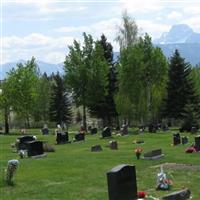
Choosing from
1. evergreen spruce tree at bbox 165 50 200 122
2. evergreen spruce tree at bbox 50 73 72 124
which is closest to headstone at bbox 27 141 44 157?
evergreen spruce tree at bbox 165 50 200 122

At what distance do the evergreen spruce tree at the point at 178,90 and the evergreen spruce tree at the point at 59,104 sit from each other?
24.7 meters

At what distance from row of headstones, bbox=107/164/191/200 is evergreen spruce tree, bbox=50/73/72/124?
7111 cm

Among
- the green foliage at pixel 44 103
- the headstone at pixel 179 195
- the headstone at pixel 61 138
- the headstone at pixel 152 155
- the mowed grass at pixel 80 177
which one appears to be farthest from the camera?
the green foliage at pixel 44 103

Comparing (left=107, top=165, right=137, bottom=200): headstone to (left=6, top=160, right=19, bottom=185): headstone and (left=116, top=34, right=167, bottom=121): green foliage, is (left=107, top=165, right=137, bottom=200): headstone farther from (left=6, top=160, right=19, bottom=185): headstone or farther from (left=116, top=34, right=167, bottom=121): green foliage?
(left=116, top=34, right=167, bottom=121): green foliage

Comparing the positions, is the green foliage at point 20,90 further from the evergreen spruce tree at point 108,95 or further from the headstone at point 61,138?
the headstone at point 61,138

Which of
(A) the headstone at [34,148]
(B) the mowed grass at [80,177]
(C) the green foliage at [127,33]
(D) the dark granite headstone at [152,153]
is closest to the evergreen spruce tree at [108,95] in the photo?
(C) the green foliage at [127,33]

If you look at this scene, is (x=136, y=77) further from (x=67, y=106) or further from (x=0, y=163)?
(x=0, y=163)

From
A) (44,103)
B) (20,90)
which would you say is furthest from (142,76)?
(44,103)

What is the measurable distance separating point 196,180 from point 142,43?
44.3 meters

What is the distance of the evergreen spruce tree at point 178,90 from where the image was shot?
213 ft

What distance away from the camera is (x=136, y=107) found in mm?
62344

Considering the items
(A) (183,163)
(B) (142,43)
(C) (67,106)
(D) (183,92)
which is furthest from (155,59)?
(A) (183,163)

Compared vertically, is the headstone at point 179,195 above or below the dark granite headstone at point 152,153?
below

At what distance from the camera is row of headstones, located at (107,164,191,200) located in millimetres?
13582
